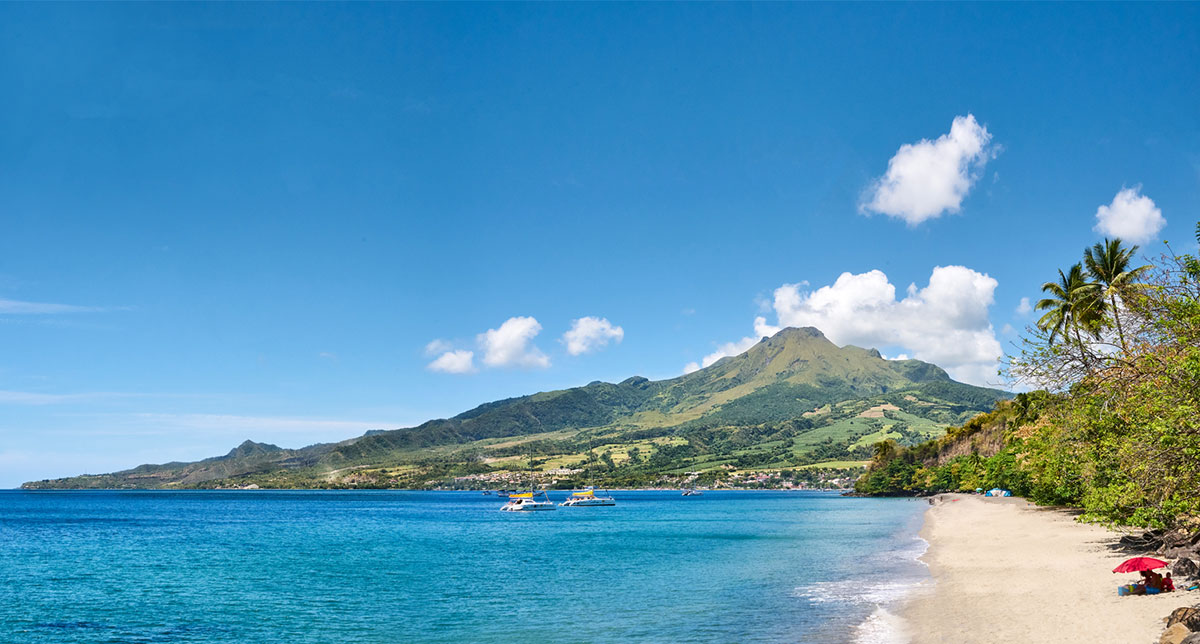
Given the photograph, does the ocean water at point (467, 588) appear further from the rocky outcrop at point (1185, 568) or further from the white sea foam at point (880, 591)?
the rocky outcrop at point (1185, 568)

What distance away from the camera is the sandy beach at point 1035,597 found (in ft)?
78.5

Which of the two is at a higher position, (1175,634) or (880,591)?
(1175,634)

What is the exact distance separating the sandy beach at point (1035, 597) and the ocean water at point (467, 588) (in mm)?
2173

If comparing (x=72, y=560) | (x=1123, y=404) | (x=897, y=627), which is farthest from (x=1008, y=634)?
(x=72, y=560)

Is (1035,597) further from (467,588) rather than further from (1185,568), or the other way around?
(467,588)

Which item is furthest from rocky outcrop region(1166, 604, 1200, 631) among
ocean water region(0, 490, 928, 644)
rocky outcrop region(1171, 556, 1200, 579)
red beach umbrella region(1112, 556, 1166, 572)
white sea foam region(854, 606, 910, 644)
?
rocky outcrop region(1171, 556, 1200, 579)

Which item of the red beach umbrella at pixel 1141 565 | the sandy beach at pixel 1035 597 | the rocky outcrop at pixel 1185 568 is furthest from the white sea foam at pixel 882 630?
the rocky outcrop at pixel 1185 568

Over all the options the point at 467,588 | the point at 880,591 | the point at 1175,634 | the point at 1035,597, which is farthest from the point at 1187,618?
the point at 467,588

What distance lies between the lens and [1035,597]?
101ft

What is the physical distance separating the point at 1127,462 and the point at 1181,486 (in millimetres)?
1479

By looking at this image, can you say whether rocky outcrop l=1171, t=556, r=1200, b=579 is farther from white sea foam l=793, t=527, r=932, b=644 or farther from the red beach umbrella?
white sea foam l=793, t=527, r=932, b=644

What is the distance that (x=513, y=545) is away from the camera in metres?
81.6

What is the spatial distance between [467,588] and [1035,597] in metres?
32.4

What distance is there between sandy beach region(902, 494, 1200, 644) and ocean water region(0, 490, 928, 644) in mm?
2173
